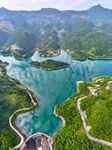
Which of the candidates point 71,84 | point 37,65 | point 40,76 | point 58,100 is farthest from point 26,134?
point 37,65

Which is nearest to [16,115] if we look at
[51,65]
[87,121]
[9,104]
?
[9,104]

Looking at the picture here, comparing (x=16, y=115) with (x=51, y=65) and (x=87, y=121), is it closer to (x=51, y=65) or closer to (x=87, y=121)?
(x=87, y=121)

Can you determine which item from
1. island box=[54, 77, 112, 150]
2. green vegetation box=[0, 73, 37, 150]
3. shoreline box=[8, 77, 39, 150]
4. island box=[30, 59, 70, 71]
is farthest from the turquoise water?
island box=[54, 77, 112, 150]

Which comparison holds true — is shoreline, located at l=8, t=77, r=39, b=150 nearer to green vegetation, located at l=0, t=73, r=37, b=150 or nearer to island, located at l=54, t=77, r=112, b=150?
green vegetation, located at l=0, t=73, r=37, b=150

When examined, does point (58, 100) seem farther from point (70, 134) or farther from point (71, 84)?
point (70, 134)

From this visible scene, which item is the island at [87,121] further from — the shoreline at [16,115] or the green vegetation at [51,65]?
the green vegetation at [51,65]

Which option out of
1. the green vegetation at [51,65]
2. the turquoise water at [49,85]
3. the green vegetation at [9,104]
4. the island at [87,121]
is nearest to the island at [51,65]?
the green vegetation at [51,65]

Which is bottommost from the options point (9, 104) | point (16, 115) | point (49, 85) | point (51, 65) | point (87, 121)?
point (16, 115)
